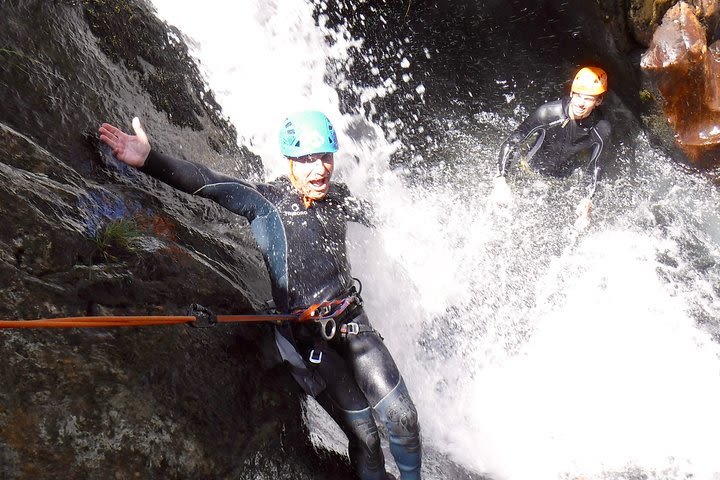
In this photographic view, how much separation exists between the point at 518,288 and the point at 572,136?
2.03m

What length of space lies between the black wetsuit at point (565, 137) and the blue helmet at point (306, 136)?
3.51 m

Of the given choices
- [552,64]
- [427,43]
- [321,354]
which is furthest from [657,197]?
[321,354]

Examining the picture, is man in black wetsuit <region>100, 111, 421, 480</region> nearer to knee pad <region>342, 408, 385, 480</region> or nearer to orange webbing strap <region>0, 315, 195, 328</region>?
knee pad <region>342, 408, 385, 480</region>

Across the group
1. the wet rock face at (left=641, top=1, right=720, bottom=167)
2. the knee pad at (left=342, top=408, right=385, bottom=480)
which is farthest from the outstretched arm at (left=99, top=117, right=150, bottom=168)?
the wet rock face at (left=641, top=1, right=720, bottom=167)

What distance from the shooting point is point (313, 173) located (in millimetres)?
3348

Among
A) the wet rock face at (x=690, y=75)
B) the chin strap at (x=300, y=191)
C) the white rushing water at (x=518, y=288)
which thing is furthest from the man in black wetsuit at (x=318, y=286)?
the wet rock face at (x=690, y=75)

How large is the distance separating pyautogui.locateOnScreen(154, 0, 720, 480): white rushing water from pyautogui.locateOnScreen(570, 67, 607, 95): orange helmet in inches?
73.1

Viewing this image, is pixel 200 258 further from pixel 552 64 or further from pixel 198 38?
pixel 552 64

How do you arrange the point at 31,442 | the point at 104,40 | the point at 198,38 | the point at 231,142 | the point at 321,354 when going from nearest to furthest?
the point at 31,442 → the point at 321,354 → the point at 104,40 → the point at 231,142 → the point at 198,38

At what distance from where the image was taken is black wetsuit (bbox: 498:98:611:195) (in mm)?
6613

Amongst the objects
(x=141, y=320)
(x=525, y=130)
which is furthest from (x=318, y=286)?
(x=525, y=130)

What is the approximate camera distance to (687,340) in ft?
22.9

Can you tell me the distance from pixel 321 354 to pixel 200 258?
944mm

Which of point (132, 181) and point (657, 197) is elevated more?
point (657, 197)
